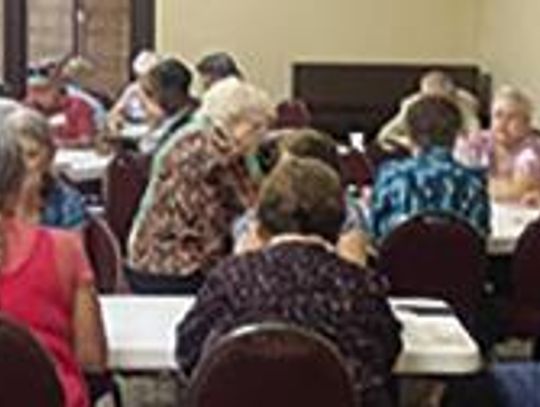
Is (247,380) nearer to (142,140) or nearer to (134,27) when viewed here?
(142,140)

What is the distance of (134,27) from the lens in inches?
482

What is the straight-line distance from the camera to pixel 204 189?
5.37 m

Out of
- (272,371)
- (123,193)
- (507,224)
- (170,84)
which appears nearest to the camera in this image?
(272,371)

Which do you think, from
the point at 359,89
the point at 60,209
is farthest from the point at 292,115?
the point at 60,209

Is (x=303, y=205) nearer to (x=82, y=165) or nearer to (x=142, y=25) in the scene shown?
(x=82, y=165)

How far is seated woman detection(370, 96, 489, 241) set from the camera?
544 centimetres

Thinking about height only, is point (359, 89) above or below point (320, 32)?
below

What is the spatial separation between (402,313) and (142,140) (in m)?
4.07

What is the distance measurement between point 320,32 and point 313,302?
948 centimetres

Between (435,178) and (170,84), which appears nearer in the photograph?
(435,178)

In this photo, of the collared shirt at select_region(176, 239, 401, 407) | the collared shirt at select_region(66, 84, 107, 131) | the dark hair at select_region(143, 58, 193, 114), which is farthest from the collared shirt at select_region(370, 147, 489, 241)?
the collared shirt at select_region(66, 84, 107, 131)

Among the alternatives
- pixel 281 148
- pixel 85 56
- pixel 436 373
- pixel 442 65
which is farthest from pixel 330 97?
pixel 436 373

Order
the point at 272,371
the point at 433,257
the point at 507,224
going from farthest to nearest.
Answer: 1. the point at 507,224
2. the point at 433,257
3. the point at 272,371

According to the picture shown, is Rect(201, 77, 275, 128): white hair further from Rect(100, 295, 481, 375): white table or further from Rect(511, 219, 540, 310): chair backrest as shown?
Rect(100, 295, 481, 375): white table
